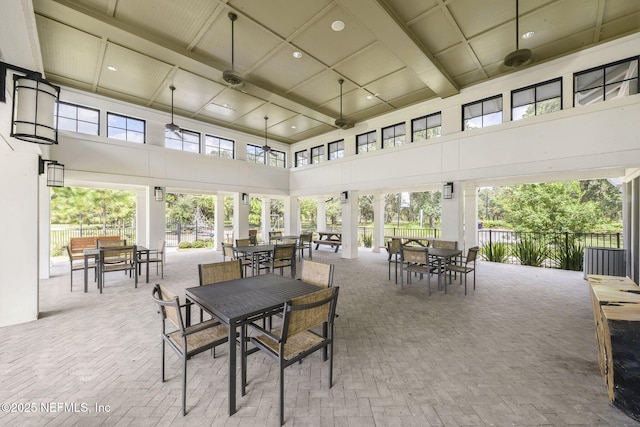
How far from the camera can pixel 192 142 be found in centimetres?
1003

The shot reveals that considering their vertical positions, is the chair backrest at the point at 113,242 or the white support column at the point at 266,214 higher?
the white support column at the point at 266,214

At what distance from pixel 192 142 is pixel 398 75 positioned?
7831 mm

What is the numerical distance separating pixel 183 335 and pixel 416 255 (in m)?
4.89

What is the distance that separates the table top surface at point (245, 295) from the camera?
2227 millimetres

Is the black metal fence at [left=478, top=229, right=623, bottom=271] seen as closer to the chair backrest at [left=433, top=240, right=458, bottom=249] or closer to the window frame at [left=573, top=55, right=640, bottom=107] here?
the chair backrest at [left=433, top=240, right=458, bottom=249]

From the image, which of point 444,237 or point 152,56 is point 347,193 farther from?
point 152,56

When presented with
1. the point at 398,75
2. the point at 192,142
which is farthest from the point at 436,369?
the point at 192,142

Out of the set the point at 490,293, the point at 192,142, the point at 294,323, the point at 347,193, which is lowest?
the point at 490,293

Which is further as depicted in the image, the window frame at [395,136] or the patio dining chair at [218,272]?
the window frame at [395,136]

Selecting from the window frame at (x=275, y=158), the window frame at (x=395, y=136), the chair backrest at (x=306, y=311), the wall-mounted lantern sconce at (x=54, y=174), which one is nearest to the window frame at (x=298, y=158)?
the window frame at (x=275, y=158)

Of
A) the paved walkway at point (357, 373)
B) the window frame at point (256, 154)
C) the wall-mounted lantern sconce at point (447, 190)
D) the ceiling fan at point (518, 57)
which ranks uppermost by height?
the window frame at point (256, 154)

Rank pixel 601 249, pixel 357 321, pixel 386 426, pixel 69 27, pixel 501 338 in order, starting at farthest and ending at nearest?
pixel 601 249
pixel 69 27
pixel 357 321
pixel 501 338
pixel 386 426

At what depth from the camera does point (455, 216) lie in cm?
765

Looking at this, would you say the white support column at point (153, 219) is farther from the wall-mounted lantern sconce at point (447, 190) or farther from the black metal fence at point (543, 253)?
the black metal fence at point (543, 253)
